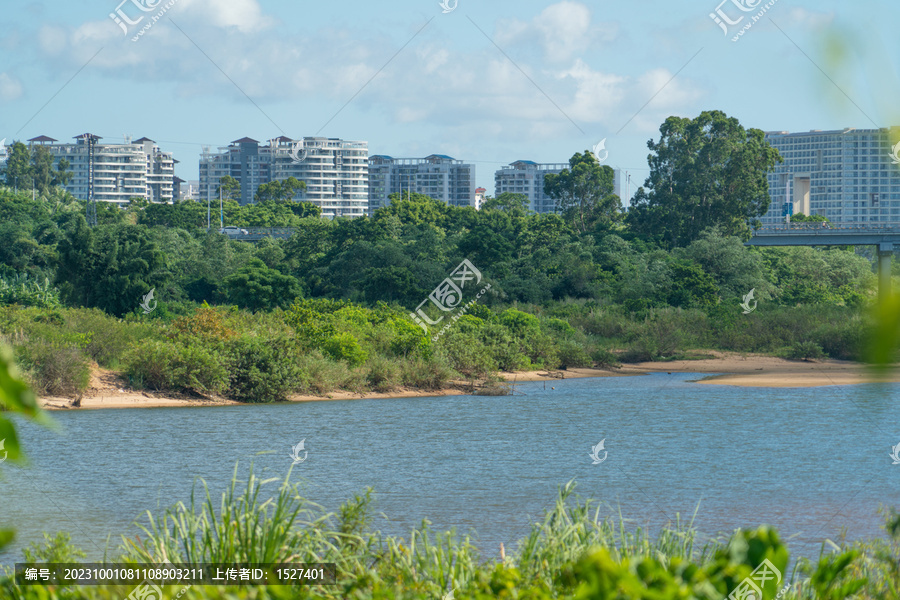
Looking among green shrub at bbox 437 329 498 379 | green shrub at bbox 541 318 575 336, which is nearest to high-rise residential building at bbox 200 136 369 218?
green shrub at bbox 541 318 575 336

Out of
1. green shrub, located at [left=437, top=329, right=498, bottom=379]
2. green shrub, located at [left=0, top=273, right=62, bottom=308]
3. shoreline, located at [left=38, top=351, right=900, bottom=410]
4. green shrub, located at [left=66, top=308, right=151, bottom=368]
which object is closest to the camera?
shoreline, located at [left=38, top=351, right=900, bottom=410]

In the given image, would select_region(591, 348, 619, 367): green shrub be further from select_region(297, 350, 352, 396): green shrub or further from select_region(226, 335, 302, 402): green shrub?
select_region(226, 335, 302, 402): green shrub

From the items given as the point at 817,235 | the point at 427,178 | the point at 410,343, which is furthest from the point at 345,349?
the point at 427,178

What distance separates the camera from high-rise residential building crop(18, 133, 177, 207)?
134 m

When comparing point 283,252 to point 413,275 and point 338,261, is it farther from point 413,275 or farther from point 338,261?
point 413,275

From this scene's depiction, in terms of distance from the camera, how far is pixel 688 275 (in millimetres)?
42312

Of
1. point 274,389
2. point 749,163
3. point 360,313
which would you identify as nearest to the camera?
point 274,389

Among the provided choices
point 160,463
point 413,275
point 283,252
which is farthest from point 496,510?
point 283,252

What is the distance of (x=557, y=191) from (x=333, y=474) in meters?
39.4

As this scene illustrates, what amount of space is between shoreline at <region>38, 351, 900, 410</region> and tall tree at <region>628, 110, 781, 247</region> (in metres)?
13.7

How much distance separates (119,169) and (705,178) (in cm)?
10640

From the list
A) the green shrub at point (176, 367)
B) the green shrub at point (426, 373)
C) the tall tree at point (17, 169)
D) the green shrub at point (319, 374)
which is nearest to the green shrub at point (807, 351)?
the green shrub at point (426, 373)

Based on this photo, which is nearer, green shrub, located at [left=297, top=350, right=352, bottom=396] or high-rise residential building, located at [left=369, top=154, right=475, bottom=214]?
green shrub, located at [left=297, top=350, right=352, bottom=396]

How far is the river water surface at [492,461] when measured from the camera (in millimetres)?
13500
